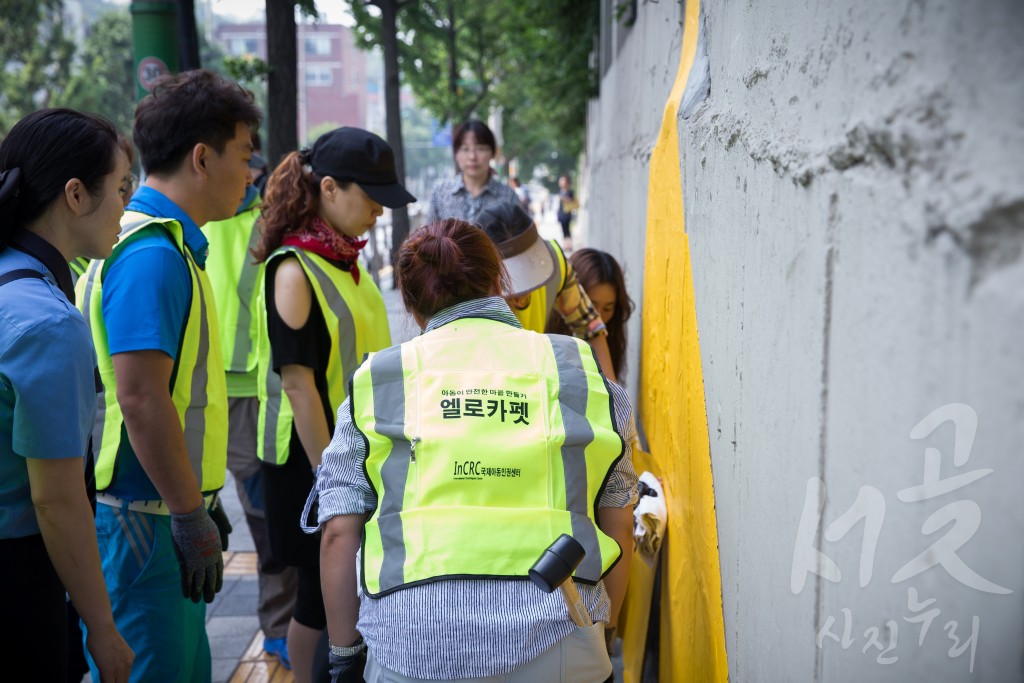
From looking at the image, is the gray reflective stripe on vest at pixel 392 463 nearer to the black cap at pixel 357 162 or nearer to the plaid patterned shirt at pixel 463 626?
the plaid patterned shirt at pixel 463 626

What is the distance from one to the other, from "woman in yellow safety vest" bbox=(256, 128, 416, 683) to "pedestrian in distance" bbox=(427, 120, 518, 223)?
2738 mm

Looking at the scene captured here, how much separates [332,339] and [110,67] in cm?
4146

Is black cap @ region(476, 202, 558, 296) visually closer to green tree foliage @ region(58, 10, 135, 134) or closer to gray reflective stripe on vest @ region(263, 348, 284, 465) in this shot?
gray reflective stripe on vest @ region(263, 348, 284, 465)

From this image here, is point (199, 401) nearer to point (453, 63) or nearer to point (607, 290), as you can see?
point (607, 290)

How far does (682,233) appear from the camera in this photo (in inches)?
118

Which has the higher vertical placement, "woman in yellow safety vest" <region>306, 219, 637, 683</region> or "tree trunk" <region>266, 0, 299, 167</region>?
"tree trunk" <region>266, 0, 299, 167</region>

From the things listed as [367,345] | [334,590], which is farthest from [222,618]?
[334,590]

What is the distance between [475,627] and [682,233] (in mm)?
1613

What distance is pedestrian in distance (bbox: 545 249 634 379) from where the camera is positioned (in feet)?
13.4

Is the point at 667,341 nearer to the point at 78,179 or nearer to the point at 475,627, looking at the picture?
the point at 475,627

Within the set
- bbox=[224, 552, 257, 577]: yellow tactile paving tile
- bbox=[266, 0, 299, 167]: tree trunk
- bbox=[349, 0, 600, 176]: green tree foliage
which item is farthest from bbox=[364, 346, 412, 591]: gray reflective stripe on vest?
bbox=[349, 0, 600, 176]: green tree foliage

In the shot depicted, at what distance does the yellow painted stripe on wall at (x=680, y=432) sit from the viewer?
232 centimetres

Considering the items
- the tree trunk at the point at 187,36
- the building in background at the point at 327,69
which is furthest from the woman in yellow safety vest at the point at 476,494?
the building in background at the point at 327,69

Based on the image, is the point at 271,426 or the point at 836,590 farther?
the point at 271,426
